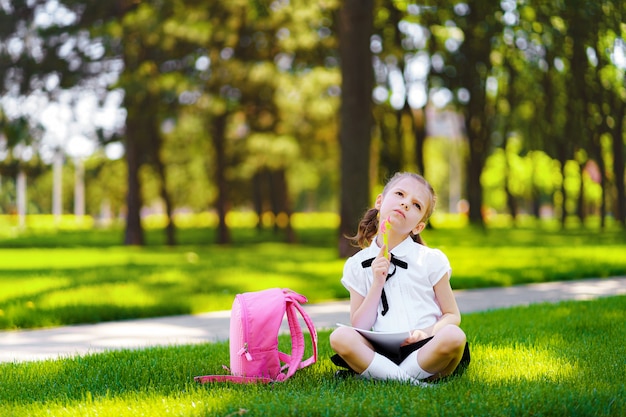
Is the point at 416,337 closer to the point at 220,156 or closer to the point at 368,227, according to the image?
the point at 368,227

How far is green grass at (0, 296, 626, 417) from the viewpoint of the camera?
167 inches

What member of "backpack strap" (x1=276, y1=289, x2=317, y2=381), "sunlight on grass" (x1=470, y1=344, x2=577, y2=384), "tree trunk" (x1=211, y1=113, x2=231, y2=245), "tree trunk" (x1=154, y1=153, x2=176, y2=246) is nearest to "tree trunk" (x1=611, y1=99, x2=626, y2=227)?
"tree trunk" (x1=211, y1=113, x2=231, y2=245)

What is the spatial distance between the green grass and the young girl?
0.16m

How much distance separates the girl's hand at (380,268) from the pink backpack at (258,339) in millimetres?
533

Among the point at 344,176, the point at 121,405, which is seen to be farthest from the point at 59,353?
the point at 344,176

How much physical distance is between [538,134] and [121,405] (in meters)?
36.9

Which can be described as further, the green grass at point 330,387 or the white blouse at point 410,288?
the white blouse at point 410,288

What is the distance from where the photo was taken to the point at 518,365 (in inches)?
214

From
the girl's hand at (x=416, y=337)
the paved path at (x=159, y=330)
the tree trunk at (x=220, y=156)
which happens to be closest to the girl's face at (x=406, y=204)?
the girl's hand at (x=416, y=337)

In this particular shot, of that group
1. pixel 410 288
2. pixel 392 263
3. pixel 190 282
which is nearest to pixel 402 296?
pixel 410 288

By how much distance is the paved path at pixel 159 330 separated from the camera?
7.35m

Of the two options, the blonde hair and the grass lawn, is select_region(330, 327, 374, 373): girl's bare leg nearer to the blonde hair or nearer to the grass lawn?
the blonde hair

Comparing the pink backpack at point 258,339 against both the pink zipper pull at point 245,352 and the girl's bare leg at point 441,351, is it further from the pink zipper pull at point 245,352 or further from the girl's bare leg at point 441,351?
the girl's bare leg at point 441,351

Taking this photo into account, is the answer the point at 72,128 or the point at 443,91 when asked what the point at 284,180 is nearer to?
the point at 72,128
